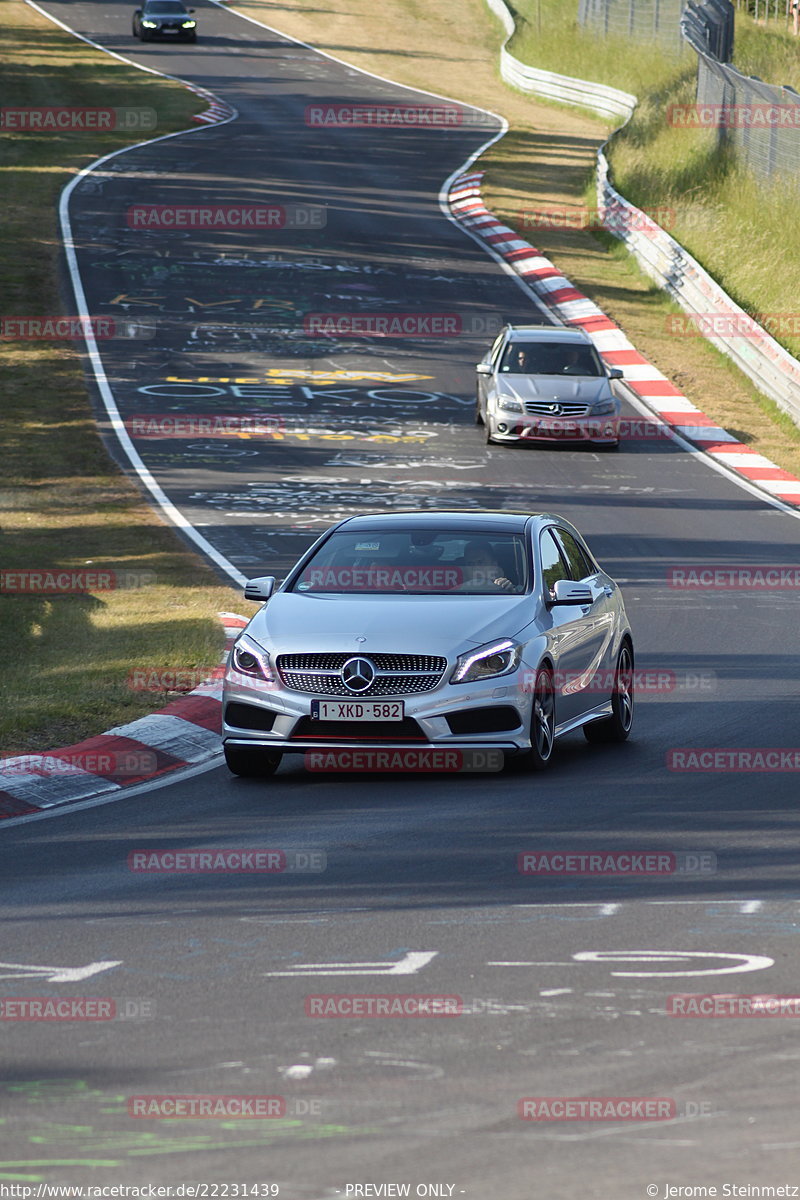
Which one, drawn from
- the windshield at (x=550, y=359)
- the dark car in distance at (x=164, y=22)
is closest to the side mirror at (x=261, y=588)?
the windshield at (x=550, y=359)

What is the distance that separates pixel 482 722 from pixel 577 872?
2309 mm

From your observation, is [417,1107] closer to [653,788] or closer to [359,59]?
[653,788]

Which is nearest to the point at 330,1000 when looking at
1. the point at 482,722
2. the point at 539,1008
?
the point at 539,1008

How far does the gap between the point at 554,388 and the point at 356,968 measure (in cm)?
2113

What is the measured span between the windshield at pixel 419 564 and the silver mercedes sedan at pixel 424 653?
0.03 feet

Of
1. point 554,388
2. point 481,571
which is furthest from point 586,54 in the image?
point 481,571

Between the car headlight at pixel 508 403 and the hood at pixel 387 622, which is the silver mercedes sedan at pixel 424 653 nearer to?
the hood at pixel 387 622

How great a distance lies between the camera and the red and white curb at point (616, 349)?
2630 centimetres

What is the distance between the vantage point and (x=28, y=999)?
264 inches

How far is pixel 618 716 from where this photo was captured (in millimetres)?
12430

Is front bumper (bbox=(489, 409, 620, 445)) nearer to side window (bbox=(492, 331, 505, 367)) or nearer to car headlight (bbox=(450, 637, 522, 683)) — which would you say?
side window (bbox=(492, 331, 505, 367))

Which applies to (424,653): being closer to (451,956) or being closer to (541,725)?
(541,725)

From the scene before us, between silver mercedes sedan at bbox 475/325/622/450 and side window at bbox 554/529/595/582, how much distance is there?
1438cm

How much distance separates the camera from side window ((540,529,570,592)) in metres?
12.2
